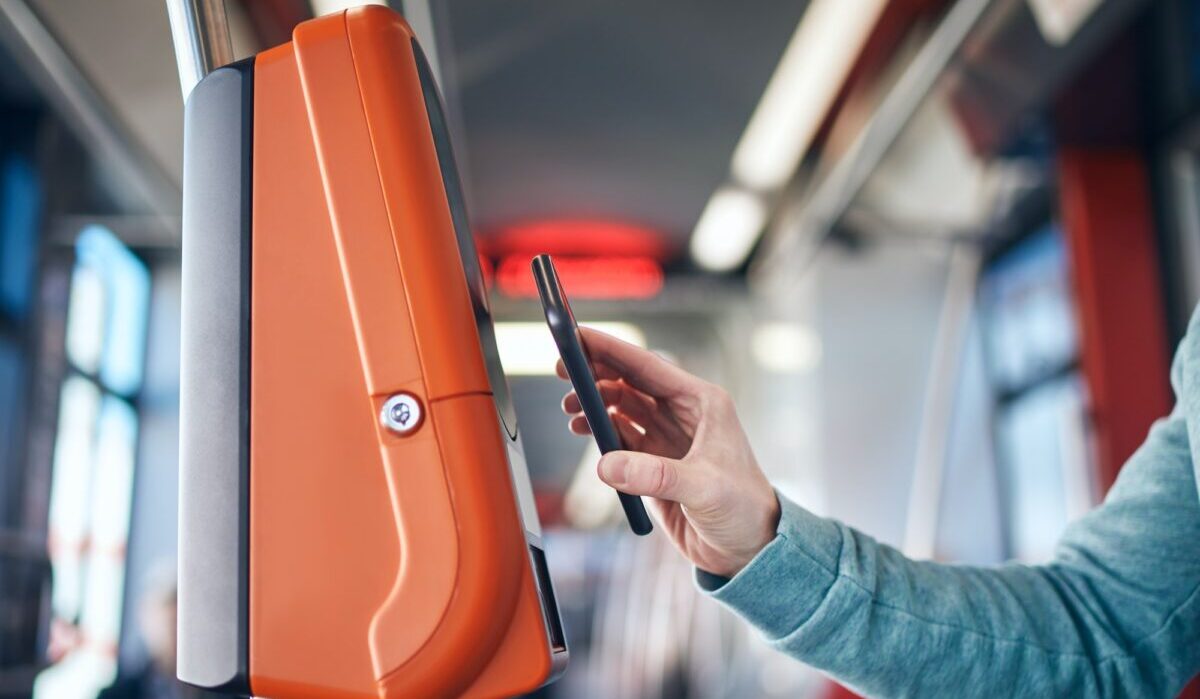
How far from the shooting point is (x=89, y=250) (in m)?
5.85

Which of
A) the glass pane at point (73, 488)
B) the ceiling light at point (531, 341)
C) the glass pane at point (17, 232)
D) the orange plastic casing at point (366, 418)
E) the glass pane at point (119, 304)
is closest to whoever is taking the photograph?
the orange plastic casing at point (366, 418)

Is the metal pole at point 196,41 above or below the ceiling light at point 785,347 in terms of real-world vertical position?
below

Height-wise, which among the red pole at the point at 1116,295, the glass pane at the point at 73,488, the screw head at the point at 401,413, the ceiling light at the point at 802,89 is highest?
the ceiling light at the point at 802,89

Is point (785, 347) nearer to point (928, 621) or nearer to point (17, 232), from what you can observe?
point (17, 232)

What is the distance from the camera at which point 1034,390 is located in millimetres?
4516

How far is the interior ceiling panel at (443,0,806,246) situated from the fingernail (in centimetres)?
289

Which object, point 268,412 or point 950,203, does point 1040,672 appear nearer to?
point 268,412

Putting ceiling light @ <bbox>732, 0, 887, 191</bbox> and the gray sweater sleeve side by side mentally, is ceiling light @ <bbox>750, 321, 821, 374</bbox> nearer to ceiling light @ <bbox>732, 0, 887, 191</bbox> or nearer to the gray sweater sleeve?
ceiling light @ <bbox>732, 0, 887, 191</bbox>

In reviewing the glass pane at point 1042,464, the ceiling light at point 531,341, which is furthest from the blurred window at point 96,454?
the glass pane at point 1042,464

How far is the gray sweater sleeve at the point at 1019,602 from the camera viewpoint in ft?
2.58

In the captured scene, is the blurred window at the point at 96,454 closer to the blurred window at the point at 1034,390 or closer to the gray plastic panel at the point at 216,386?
the blurred window at the point at 1034,390

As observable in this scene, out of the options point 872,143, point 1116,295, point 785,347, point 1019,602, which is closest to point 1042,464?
point 1116,295

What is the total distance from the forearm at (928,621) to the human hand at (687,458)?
0.02 m

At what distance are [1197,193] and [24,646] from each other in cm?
429
